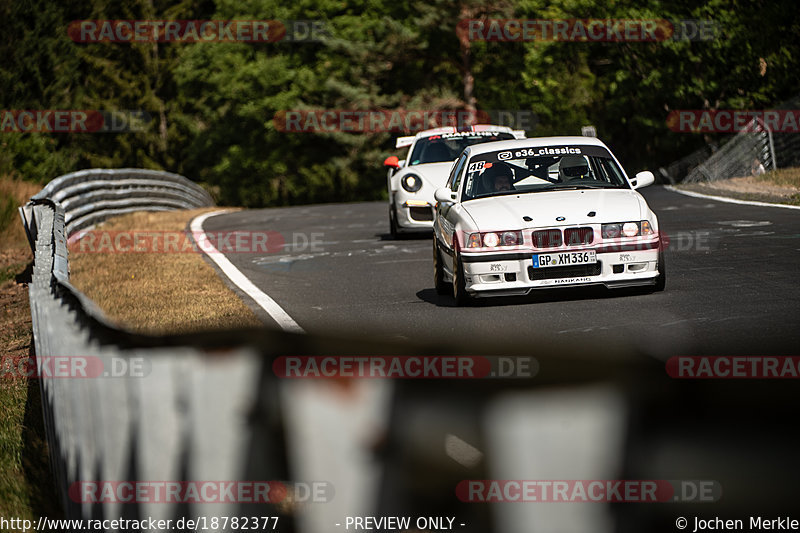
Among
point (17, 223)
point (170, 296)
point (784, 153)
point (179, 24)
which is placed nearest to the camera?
point (170, 296)

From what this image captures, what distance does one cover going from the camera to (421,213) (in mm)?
17203

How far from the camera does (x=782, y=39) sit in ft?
112

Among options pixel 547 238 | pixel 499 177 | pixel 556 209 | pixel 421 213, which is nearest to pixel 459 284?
pixel 547 238

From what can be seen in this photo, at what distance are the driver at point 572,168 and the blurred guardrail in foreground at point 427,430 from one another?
844 centimetres

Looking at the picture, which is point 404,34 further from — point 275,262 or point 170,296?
point 170,296

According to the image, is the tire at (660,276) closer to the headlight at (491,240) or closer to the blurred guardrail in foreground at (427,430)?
the headlight at (491,240)

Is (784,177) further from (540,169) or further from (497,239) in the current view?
(497,239)

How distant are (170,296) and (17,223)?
504 inches

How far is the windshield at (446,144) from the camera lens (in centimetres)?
1841

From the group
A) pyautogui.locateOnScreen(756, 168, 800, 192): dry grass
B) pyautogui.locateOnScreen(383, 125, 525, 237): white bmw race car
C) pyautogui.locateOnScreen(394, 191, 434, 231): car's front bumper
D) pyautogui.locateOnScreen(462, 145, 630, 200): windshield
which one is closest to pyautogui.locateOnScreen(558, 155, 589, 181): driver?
pyautogui.locateOnScreen(462, 145, 630, 200): windshield

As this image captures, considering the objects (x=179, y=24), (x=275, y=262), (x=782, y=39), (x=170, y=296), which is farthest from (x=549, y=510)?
(x=179, y=24)

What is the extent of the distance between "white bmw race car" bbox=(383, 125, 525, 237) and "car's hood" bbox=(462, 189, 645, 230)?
243 inches

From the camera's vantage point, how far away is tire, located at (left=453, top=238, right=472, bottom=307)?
9.98m

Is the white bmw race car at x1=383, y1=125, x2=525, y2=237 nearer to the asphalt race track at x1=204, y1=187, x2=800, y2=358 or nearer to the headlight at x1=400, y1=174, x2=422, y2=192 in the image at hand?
the headlight at x1=400, y1=174, x2=422, y2=192
